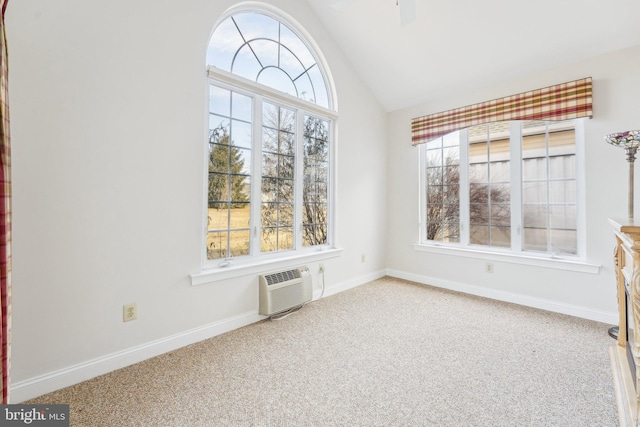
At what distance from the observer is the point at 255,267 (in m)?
2.62

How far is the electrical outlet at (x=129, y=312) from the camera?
192cm

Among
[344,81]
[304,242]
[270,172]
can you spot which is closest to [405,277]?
[304,242]

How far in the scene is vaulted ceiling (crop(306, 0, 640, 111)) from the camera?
8.00 feet

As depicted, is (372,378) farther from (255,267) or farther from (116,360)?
(116,360)

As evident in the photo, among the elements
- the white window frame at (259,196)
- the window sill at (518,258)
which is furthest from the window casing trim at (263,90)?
the window sill at (518,258)

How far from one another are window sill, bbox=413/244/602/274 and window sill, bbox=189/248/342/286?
1.30 metres

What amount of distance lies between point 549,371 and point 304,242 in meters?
2.26

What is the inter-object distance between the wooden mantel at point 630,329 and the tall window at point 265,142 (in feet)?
7.91

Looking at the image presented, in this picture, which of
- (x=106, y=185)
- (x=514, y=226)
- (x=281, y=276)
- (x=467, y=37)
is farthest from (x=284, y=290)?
(x=467, y=37)

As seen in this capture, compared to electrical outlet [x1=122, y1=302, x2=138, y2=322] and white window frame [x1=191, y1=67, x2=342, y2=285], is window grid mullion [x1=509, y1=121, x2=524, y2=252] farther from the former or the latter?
electrical outlet [x1=122, y1=302, x2=138, y2=322]

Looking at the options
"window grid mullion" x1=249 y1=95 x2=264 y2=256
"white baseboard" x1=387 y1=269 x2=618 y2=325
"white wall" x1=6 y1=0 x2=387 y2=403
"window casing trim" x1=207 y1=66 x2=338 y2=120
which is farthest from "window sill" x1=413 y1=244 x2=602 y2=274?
"white wall" x1=6 y1=0 x2=387 y2=403

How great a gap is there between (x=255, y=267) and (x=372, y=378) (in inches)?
52.5

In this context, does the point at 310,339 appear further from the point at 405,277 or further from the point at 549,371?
the point at 405,277

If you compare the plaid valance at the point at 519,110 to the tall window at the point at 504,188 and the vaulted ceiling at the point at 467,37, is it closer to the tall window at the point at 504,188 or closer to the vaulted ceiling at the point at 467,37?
the tall window at the point at 504,188
